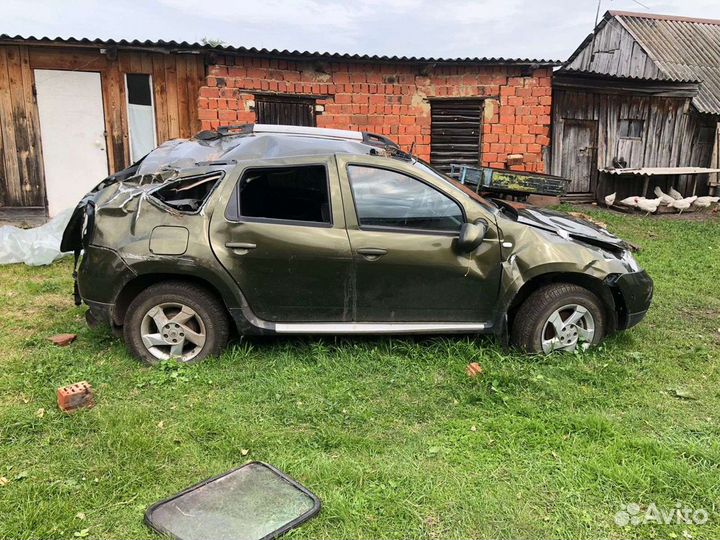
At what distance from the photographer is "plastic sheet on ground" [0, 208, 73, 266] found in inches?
275

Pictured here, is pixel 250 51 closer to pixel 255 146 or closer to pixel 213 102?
pixel 213 102

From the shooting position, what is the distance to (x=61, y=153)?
368 inches

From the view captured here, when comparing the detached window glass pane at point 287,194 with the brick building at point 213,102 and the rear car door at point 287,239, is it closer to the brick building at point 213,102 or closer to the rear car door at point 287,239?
the rear car door at point 287,239

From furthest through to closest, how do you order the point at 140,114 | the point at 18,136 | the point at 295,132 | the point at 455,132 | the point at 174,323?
the point at 455,132 → the point at 140,114 → the point at 18,136 → the point at 295,132 → the point at 174,323

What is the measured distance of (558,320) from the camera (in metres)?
4.20

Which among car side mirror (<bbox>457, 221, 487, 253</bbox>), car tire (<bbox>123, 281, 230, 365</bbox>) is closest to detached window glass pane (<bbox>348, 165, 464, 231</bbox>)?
car side mirror (<bbox>457, 221, 487, 253</bbox>)

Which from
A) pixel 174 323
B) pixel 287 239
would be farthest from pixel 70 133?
pixel 287 239

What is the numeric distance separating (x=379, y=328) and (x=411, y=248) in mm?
655

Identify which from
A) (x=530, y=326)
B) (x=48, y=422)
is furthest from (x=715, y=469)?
(x=48, y=422)

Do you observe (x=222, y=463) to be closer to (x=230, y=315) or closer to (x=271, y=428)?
(x=271, y=428)

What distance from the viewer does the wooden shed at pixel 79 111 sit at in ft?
29.2

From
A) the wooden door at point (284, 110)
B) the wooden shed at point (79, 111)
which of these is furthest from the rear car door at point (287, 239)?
the wooden door at point (284, 110)

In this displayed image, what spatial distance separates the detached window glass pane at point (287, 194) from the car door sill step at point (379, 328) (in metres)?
0.79

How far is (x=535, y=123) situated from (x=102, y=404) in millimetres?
9808
